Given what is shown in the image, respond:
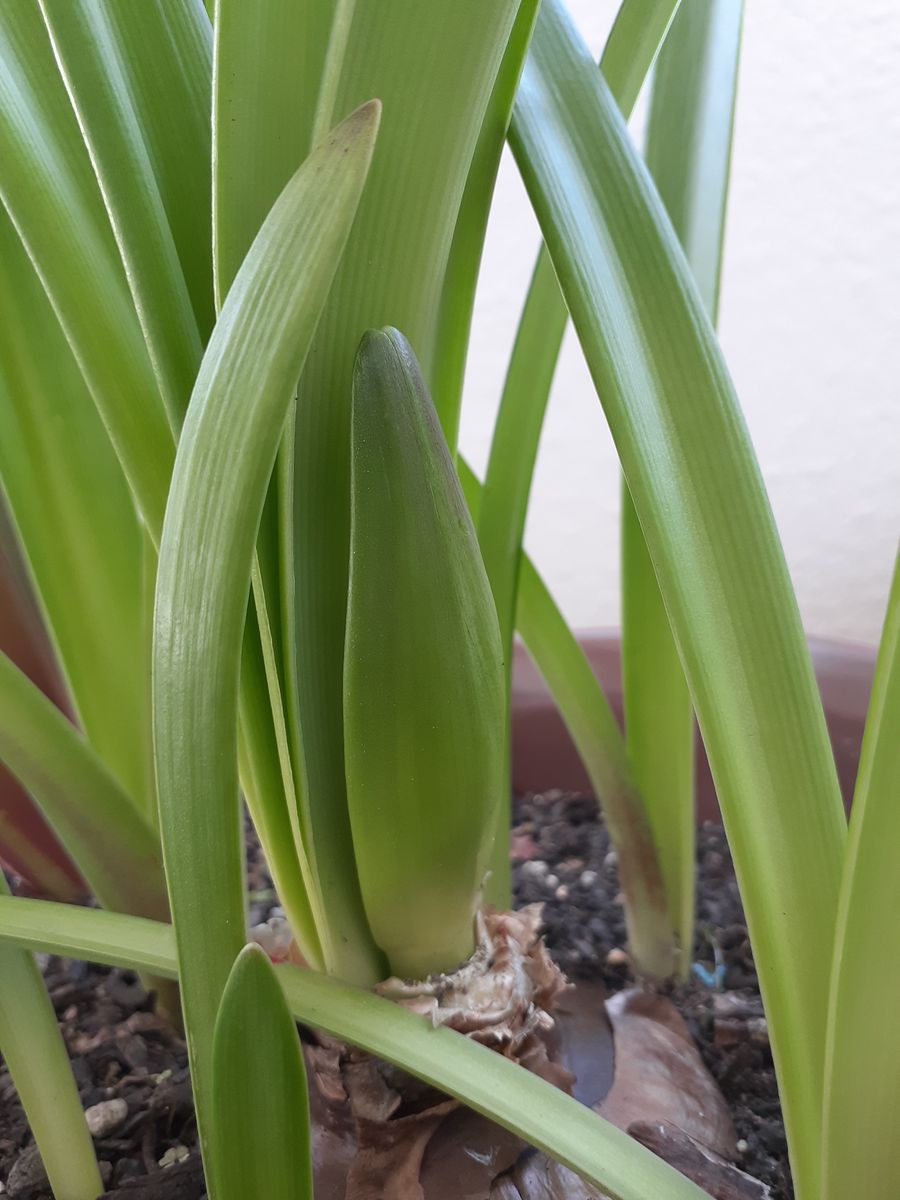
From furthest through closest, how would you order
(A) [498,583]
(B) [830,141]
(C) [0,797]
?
(B) [830,141] → (C) [0,797] → (A) [498,583]

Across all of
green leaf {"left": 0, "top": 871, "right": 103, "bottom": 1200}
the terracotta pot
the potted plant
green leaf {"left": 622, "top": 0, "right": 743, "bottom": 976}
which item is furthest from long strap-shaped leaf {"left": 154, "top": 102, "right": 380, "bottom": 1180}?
the terracotta pot

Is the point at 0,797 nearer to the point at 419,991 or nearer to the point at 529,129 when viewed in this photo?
the point at 419,991

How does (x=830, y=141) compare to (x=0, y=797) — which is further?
(x=830, y=141)

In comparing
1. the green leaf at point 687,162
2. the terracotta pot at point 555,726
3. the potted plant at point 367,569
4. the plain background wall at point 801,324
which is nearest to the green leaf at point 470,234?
the potted plant at point 367,569

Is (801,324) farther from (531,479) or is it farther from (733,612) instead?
Result: (733,612)

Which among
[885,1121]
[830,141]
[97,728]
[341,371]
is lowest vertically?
[885,1121]

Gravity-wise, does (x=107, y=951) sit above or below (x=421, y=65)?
below

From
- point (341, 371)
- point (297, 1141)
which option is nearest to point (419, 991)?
point (297, 1141)

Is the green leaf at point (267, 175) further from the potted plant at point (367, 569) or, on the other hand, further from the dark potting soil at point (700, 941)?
the dark potting soil at point (700, 941)
